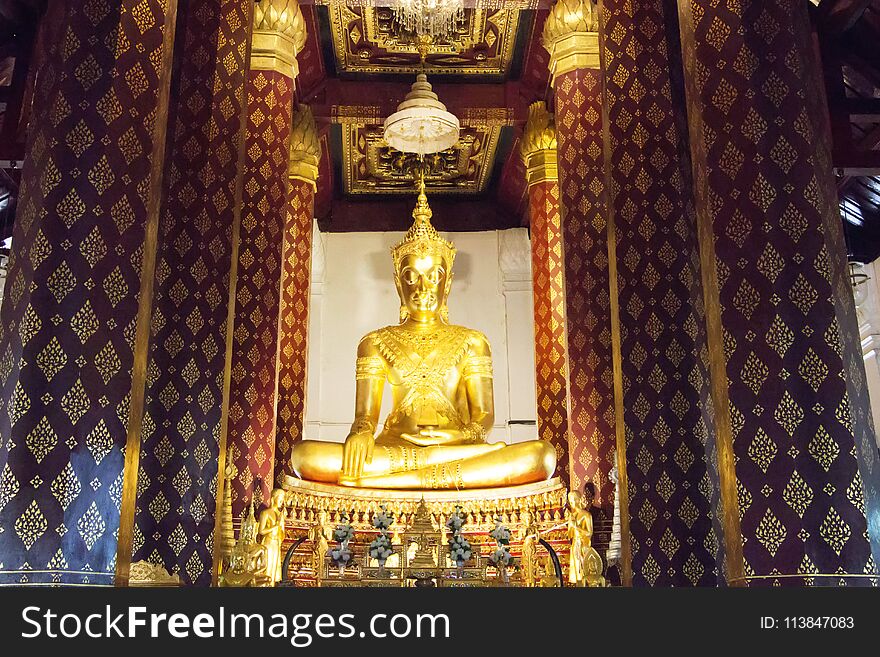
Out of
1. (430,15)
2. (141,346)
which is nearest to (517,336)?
(430,15)

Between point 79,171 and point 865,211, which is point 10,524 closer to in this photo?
point 79,171

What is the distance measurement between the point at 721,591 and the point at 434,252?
251 inches

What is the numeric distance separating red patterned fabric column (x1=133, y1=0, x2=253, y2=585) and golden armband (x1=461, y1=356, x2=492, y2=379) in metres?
2.83

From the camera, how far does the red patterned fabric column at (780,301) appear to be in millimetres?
3156

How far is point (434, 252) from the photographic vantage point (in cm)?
819

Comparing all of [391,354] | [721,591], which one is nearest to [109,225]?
[721,591]

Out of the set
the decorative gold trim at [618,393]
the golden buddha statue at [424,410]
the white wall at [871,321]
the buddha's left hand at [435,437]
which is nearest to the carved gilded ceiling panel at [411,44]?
the golden buddha statue at [424,410]

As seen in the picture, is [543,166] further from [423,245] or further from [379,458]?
[379,458]

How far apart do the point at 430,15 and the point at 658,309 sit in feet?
10.8

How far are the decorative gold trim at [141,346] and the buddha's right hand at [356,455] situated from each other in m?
2.75

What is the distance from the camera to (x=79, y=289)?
358 cm

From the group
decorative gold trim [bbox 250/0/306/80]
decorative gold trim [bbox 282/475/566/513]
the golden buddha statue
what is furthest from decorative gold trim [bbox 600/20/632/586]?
decorative gold trim [bbox 250/0/306/80]

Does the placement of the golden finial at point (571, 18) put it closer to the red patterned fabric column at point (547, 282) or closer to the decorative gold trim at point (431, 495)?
the red patterned fabric column at point (547, 282)

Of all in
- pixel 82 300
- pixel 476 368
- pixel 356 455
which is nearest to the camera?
pixel 82 300
